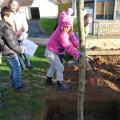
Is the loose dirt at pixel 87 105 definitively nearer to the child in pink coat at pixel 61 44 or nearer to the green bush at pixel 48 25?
the child in pink coat at pixel 61 44

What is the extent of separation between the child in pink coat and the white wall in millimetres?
8977

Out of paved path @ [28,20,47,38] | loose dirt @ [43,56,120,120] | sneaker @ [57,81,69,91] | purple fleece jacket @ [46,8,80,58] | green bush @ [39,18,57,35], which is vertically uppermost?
purple fleece jacket @ [46,8,80,58]

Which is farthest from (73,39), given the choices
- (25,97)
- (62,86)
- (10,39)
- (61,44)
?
(25,97)

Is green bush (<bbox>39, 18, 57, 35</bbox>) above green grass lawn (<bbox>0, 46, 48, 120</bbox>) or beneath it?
above

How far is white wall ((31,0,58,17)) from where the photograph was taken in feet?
48.6

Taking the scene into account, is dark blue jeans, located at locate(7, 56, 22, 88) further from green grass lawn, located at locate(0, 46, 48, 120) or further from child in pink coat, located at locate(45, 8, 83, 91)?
child in pink coat, located at locate(45, 8, 83, 91)

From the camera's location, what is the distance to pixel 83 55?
162 inches

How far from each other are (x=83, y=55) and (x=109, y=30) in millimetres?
9082

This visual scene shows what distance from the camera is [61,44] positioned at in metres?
5.46

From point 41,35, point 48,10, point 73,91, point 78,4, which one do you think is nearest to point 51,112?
point 73,91

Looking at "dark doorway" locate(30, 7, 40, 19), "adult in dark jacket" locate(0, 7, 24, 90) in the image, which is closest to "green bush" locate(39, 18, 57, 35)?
"dark doorway" locate(30, 7, 40, 19)

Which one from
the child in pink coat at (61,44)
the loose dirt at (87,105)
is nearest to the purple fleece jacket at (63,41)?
the child in pink coat at (61,44)

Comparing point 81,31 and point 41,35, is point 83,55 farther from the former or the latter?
point 41,35

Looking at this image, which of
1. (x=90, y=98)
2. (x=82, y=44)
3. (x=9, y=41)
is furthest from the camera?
(x=90, y=98)
